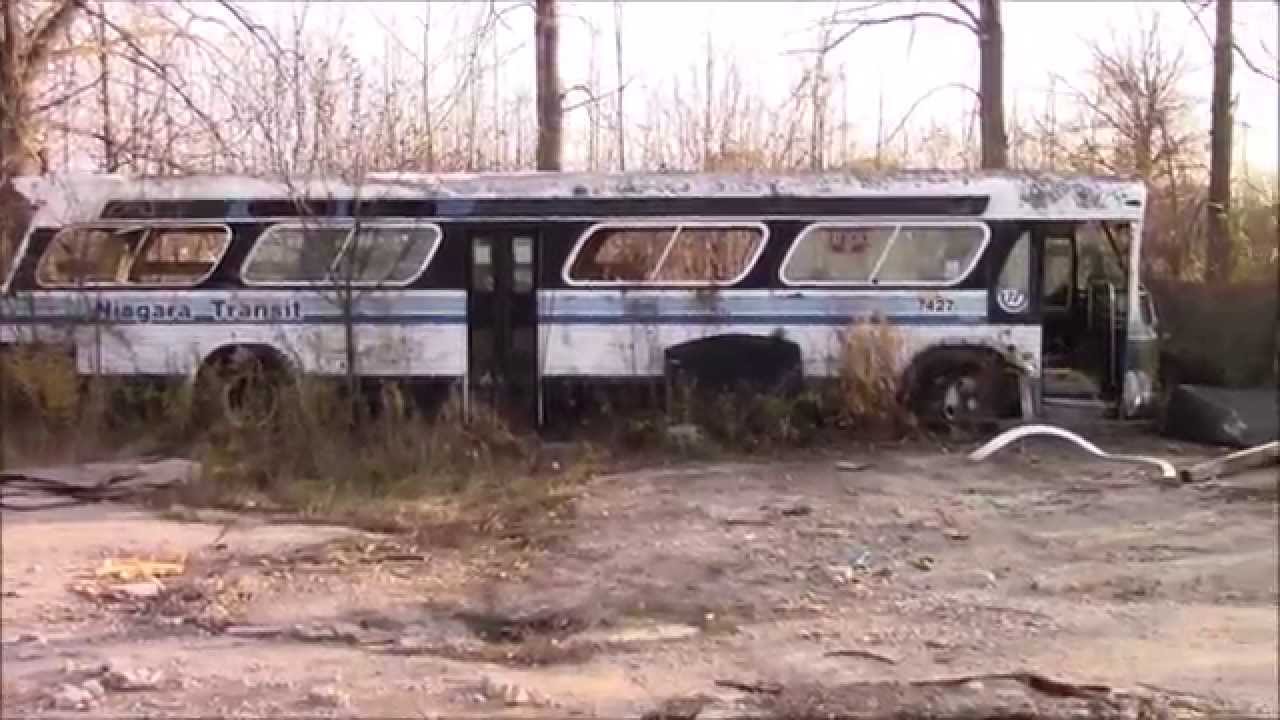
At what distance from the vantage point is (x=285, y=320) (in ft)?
40.9

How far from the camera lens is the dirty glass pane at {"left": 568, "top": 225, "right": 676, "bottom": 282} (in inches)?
497

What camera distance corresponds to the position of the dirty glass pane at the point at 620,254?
12.6m

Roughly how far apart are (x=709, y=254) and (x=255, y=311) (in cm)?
346

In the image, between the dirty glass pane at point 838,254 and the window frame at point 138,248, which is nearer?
the window frame at point 138,248

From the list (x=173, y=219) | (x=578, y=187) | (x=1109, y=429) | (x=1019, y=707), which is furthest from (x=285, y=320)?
(x=1019, y=707)

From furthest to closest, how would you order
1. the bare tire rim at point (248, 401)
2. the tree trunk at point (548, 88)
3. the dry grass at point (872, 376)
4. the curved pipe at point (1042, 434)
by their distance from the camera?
1. the tree trunk at point (548, 88)
2. the dry grass at point (872, 376)
3. the curved pipe at point (1042, 434)
4. the bare tire rim at point (248, 401)

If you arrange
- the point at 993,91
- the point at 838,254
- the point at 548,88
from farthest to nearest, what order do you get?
the point at 548,88 → the point at 993,91 → the point at 838,254

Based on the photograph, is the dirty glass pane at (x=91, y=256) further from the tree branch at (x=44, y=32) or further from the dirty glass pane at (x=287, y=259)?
the dirty glass pane at (x=287, y=259)

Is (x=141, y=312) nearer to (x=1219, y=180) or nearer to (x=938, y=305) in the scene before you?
(x=938, y=305)

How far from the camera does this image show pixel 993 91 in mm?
12867

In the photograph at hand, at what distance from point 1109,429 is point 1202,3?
194 inches

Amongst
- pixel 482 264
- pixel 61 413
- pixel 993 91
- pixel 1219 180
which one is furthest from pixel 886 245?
pixel 61 413

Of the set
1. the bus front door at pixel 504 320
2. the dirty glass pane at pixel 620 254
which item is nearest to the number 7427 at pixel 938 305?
the dirty glass pane at pixel 620 254

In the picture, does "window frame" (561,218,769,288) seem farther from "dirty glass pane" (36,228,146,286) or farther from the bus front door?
"dirty glass pane" (36,228,146,286)
